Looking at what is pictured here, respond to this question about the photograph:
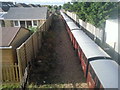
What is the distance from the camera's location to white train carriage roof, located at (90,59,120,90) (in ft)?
16.0

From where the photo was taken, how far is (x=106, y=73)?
545 centimetres

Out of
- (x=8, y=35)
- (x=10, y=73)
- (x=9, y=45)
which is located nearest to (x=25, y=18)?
(x=8, y=35)

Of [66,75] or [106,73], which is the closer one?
[106,73]

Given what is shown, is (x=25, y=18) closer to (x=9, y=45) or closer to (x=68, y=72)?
(x=9, y=45)

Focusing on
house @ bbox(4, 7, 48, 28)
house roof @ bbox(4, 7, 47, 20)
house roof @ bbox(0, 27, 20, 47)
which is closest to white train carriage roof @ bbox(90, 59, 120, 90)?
house roof @ bbox(0, 27, 20, 47)

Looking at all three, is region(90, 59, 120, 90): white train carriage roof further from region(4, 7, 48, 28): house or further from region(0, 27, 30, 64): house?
region(4, 7, 48, 28): house

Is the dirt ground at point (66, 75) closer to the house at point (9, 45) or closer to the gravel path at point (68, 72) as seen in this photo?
the gravel path at point (68, 72)

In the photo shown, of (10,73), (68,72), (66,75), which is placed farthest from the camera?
(68,72)

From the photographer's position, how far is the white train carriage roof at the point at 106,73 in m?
4.87

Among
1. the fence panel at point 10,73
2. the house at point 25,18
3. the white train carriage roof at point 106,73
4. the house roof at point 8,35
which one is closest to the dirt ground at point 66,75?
the fence panel at point 10,73

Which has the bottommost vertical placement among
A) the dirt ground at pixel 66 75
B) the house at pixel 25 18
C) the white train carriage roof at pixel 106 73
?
the dirt ground at pixel 66 75

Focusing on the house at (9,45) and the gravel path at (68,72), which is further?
the gravel path at (68,72)

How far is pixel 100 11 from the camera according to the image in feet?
59.9

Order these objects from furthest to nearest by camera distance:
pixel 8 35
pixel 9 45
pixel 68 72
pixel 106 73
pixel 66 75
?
pixel 8 35 < pixel 68 72 < pixel 66 75 < pixel 9 45 < pixel 106 73
